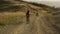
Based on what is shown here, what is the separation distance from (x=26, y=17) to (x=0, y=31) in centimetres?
25

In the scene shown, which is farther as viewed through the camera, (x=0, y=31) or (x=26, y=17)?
(x=26, y=17)

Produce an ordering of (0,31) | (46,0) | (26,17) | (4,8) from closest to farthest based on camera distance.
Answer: (0,31), (26,17), (4,8), (46,0)

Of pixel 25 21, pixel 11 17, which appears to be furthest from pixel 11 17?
pixel 25 21

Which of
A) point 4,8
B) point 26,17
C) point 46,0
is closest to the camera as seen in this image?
point 26,17

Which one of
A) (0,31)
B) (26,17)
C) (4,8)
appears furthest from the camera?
(4,8)

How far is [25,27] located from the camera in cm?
123

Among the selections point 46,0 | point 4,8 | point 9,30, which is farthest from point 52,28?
point 46,0

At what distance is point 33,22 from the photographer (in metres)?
1.27

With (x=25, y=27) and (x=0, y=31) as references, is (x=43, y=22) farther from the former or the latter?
(x=0, y=31)

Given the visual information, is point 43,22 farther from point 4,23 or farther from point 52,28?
point 4,23

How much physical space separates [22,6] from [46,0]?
0.98 meters

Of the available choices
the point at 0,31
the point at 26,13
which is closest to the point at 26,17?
the point at 26,13

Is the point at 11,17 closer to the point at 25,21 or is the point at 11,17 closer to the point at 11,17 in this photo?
the point at 11,17

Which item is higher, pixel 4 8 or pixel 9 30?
pixel 4 8
